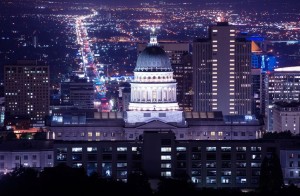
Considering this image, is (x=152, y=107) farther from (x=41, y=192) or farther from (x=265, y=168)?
(x=41, y=192)

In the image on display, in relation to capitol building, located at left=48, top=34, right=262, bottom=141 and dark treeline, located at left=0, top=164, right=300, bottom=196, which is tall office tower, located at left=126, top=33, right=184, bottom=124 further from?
dark treeline, located at left=0, top=164, right=300, bottom=196

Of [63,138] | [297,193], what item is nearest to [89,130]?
[63,138]

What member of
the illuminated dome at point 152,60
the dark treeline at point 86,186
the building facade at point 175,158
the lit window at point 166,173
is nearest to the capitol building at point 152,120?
the illuminated dome at point 152,60

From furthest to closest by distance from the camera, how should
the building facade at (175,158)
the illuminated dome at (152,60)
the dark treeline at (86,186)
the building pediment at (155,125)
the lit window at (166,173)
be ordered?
the illuminated dome at (152,60) < the building pediment at (155,125) < the building facade at (175,158) < the lit window at (166,173) < the dark treeline at (86,186)

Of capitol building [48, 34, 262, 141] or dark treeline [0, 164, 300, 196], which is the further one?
capitol building [48, 34, 262, 141]

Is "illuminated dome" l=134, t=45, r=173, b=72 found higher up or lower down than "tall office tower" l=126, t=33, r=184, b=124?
higher up

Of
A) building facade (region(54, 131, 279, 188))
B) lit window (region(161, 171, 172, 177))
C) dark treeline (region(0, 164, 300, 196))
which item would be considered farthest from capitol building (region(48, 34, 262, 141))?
dark treeline (region(0, 164, 300, 196))

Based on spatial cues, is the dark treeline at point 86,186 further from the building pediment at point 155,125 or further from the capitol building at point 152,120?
the building pediment at point 155,125
